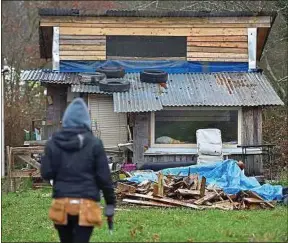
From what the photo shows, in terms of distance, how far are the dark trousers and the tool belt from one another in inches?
2.9

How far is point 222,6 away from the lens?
1085 inches

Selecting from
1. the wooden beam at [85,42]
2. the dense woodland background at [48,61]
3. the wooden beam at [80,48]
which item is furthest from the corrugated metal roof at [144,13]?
the dense woodland background at [48,61]

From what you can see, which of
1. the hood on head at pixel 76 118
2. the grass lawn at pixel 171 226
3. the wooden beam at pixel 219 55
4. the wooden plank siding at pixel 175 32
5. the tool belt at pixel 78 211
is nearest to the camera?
the tool belt at pixel 78 211

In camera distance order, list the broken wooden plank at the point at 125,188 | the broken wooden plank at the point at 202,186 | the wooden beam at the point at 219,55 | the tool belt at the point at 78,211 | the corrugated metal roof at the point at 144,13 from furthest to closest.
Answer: the wooden beam at the point at 219,55, the corrugated metal roof at the point at 144,13, the broken wooden plank at the point at 125,188, the broken wooden plank at the point at 202,186, the tool belt at the point at 78,211

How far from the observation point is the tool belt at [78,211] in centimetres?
688

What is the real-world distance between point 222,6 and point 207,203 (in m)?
16.2

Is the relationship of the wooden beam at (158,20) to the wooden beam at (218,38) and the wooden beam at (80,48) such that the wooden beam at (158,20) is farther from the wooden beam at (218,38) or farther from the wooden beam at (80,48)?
the wooden beam at (80,48)

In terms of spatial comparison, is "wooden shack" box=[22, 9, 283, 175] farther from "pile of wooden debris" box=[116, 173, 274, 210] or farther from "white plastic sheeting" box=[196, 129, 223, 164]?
"pile of wooden debris" box=[116, 173, 274, 210]

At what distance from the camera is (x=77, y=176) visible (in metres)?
6.99

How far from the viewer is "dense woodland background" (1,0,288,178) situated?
2386 centimetres

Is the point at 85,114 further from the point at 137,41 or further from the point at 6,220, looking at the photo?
the point at 137,41

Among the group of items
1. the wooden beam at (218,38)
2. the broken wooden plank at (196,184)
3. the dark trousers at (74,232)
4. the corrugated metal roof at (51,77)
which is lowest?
the broken wooden plank at (196,184)

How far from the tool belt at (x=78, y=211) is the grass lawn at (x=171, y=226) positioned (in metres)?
2.19

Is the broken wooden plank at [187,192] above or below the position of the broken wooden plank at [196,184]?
below
